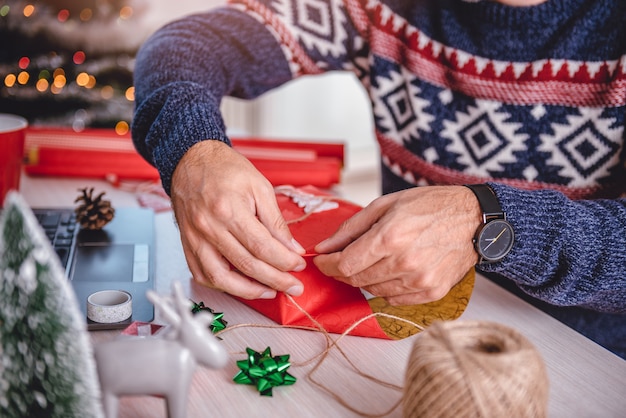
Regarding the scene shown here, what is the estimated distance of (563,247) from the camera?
2.40 ft

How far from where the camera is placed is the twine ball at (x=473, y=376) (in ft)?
1.54

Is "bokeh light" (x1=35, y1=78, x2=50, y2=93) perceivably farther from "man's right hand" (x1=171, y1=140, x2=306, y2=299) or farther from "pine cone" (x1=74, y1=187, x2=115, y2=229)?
"man's right hand" (x1=171, y1=140, x2=306, y2=299)

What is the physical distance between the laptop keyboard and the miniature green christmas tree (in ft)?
1.31

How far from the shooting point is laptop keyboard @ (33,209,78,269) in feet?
2.82

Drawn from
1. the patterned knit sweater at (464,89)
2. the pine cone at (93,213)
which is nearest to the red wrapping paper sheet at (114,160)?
the patterned knit sweater at (464,89)

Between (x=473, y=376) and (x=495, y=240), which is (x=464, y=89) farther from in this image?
(x=473, y=376)

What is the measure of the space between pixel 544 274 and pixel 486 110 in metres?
0.38

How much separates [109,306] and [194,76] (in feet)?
1.45

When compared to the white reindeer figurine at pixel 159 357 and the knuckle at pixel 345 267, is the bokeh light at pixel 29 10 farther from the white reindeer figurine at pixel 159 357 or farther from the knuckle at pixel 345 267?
the white reindeer figurine at pixel 159 357

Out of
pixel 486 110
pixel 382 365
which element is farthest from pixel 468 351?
pixel 486 110

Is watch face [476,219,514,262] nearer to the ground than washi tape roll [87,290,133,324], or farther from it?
farther from it

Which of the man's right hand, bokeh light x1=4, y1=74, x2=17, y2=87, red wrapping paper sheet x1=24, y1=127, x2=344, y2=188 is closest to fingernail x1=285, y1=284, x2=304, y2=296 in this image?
the man's right hand

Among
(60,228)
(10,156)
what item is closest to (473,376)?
(60,228)

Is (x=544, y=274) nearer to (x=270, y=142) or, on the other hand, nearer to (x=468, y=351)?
(x=468, y=351)
